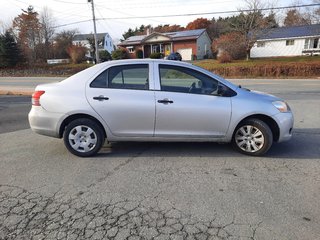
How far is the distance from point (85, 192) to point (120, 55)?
137 ft

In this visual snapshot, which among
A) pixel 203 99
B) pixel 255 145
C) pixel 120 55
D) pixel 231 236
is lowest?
pixel 231 236

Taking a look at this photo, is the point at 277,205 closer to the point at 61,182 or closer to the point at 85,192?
the point at 85,192

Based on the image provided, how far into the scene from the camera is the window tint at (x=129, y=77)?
4328mm

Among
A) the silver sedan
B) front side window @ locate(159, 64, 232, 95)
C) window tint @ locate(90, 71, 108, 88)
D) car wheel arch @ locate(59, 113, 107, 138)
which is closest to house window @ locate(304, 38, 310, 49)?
the silver sedan

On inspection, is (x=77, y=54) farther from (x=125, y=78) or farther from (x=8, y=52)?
(x=125, y=78)

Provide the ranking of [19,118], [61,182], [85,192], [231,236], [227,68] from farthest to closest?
[227,68] < [19,118] < [61,182] < [85,192] < [231,236]

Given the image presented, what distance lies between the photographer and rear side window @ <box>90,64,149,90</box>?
4328 millimetres

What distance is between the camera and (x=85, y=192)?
3326mm

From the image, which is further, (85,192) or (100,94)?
(100,94)

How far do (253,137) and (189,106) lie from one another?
1.26 metres

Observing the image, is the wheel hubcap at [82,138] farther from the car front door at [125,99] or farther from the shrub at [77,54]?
the shrub at [77,54]

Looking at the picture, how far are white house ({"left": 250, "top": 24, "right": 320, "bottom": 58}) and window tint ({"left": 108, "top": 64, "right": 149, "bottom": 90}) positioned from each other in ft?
117

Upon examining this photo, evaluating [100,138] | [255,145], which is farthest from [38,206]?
[255,145]

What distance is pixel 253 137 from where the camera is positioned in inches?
173
